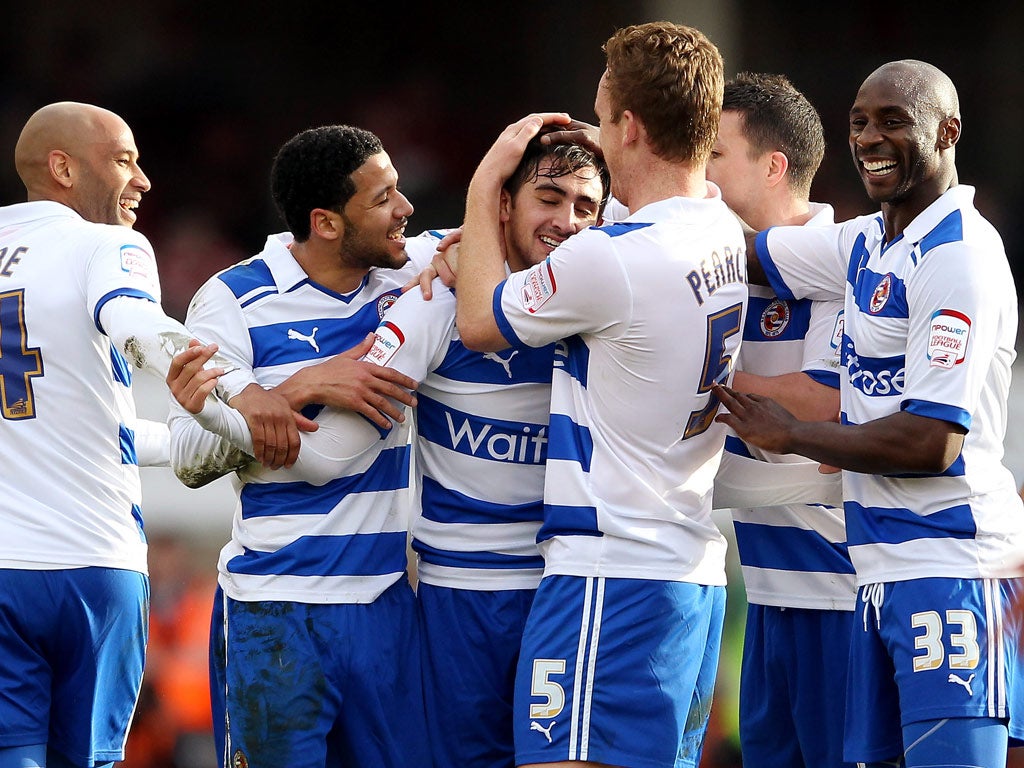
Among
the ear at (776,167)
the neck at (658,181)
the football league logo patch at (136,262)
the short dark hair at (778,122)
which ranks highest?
the short dark hair at (778,122)

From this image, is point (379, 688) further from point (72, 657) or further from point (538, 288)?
point (538, 288)

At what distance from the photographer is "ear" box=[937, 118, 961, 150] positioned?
10.3ft

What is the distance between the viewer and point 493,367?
10.5 feet

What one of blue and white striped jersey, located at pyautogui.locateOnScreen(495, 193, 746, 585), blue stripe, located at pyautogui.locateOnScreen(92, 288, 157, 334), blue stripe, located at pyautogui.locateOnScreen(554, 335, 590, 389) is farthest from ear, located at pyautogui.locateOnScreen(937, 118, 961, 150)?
blue stripe, located at pyautogui.locateOnScreen(92, 288, 157, 334)

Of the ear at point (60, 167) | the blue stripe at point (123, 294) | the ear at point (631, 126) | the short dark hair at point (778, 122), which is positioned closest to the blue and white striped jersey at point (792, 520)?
the short dark hair at point (778, 122)

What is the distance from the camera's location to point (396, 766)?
3184mm

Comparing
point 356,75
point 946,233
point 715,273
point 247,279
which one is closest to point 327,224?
point 247,279

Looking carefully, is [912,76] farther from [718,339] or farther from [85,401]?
[85,401]

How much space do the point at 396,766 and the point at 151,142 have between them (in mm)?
5405

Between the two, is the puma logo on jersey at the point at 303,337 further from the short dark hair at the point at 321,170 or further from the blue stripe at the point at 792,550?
the blue stripe at the point at 792,550

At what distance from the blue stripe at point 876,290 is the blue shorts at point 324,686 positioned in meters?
1.29

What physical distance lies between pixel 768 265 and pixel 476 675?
1.27 metres

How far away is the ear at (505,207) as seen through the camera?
3.27 metres

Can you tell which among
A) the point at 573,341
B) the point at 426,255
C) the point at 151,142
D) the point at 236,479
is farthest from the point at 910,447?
the point at 151,142
